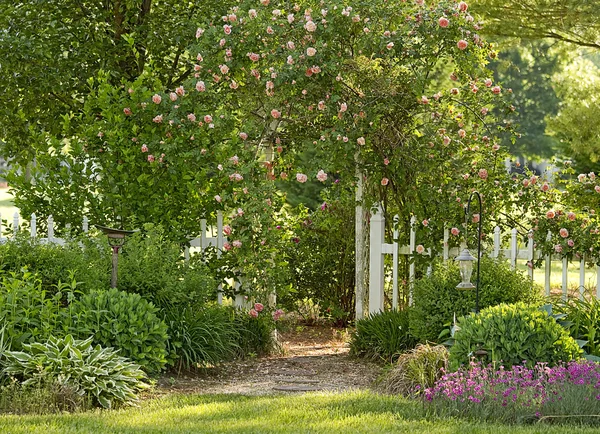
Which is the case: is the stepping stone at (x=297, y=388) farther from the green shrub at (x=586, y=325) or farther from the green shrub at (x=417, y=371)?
the green shrub at (x=586, y=325)

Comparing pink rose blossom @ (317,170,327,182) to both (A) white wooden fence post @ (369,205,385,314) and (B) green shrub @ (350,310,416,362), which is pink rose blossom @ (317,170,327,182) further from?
(B) green shrub @ (350,310,416,362)

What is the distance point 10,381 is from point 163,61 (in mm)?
4542

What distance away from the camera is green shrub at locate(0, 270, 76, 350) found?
215 inches

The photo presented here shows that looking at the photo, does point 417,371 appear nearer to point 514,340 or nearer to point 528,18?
point 514,340

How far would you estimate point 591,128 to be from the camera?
1035cm

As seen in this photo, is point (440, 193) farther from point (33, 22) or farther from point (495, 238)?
point (33, 22)

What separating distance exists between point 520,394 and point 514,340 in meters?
0.65

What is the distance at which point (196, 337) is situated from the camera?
253 inches

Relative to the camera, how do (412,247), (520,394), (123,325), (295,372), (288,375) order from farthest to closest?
(412,247) < (295,372) < (288,375) < (123,325) < (520,394)

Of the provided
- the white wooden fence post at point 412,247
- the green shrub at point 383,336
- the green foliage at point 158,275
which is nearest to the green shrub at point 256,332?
the green foliage at point 158,275

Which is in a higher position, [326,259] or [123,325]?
[326,259]

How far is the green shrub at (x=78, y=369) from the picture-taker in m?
5.05

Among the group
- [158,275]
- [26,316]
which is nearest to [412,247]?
[158,275]

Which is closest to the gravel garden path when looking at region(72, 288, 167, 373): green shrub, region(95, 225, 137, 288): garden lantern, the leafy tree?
region(72, 288, 167, 373): green shrub
